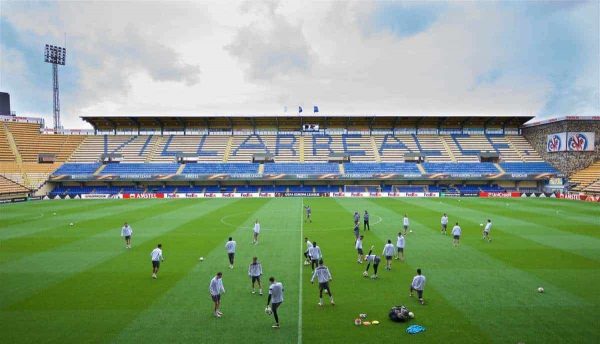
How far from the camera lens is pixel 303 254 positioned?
19.4m

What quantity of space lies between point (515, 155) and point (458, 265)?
207 ft

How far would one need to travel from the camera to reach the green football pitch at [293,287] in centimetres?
1036

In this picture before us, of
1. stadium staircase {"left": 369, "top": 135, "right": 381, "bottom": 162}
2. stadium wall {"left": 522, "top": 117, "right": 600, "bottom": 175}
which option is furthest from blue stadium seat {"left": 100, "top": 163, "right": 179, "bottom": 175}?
stadium wall {"left": 522, "top": 117, "right": 600, "bottom": 175}

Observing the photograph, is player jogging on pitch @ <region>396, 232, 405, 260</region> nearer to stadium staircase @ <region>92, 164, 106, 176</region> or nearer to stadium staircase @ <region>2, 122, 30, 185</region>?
stadium staircase @ <region>92, 164, 106, 176</region>

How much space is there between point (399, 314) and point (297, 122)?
6849 cm

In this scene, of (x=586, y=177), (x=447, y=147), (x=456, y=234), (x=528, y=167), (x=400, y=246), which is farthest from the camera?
(x=447, y=147)

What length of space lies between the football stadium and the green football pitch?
80 mm

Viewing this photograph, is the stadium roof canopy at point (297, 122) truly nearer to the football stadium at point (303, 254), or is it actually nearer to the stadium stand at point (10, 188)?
the football stadium at point (303, 254)

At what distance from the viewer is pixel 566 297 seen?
507 inches

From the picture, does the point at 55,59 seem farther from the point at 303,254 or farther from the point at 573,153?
the point at 573,153

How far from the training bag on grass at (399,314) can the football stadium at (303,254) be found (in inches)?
1.8

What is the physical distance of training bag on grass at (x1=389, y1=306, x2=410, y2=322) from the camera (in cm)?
1090

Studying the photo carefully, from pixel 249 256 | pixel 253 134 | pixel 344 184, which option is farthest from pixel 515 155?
pixel 249 256

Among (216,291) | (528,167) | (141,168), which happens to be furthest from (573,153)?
(141,168)
